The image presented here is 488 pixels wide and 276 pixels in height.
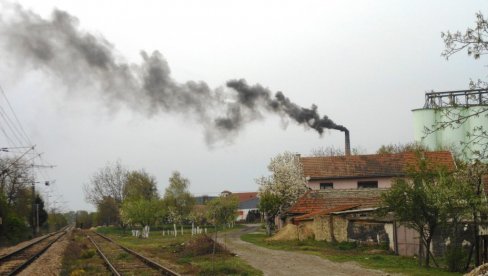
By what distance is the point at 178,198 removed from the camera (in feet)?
276

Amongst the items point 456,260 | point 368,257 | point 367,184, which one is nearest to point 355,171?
point 367,184

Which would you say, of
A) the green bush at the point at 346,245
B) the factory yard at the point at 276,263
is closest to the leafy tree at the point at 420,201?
the factory yard at the point at 276,263

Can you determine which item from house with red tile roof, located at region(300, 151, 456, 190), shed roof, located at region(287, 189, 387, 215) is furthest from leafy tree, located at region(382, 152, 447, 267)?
house with red tile roof, located at region(300, 151, 456, 190)

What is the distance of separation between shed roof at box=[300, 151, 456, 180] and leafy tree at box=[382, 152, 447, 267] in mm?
34124

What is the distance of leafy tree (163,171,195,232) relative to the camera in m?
79.2

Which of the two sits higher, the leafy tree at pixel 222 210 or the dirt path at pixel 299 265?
the leafy tree at pixel 222 210

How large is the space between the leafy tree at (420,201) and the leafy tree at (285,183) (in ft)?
93.9

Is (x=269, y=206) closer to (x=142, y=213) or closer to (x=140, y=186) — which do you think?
(x=142, y=213)

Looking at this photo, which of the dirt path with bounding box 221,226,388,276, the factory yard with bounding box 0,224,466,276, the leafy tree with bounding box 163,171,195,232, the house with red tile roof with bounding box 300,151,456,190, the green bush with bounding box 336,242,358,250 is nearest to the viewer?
the dirt path with bounding box 221,226,388,276

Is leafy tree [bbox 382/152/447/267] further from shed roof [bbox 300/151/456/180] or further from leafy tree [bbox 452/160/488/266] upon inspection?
shed roof [bbox 300/151/456/180]

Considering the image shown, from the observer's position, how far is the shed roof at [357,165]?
5381 cm

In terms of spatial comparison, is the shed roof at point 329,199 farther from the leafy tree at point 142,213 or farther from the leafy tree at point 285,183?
the leafy tree at point 142,213

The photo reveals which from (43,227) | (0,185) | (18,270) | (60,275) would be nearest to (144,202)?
(0,185)

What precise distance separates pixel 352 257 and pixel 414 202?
4.94m
